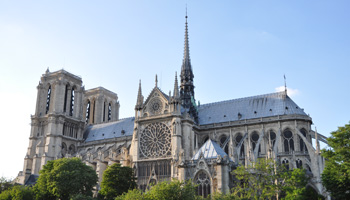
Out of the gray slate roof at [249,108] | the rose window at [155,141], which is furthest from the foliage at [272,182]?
the gray slate roof at [249,108]

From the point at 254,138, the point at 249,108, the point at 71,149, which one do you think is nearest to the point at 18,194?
the point at 71,149

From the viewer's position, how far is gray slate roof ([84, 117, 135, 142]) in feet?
235

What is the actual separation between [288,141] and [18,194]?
3536cm

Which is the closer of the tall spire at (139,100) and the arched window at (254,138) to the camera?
the arched window at (254,138)

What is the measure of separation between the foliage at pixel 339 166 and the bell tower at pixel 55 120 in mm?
45688

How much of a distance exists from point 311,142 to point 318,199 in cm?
2131

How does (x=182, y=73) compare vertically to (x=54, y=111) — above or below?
above

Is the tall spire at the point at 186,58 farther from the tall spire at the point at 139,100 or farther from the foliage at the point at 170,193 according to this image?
the foliage at the point at 170,193

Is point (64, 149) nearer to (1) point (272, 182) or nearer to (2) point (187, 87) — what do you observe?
(2) point (187, 87)

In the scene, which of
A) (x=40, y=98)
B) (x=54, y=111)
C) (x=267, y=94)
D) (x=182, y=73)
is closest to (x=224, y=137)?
(x=267, y=94)

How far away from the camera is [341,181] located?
107 feet

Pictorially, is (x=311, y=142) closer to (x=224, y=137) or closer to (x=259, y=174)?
(x=224, y=137)

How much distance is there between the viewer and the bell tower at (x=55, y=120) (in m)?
69.8

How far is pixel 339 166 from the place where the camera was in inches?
1326
